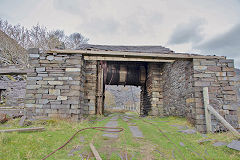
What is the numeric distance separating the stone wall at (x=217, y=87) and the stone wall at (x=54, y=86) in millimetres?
4165

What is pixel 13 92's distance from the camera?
1025 cm

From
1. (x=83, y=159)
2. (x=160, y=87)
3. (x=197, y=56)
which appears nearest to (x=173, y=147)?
(x=83, y=159)

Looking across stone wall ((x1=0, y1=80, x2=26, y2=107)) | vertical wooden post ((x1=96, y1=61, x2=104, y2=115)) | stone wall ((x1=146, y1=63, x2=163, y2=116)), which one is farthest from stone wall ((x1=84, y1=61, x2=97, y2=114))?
stone wall ((x1=0, y1=80, x2=26, y2=107))

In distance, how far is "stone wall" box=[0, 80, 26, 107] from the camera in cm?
1010

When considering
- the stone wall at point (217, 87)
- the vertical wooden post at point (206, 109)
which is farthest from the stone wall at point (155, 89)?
the vertical wooden post at point (206, 109)

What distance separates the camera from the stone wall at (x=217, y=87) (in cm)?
462

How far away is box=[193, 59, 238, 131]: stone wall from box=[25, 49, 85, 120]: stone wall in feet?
13.7

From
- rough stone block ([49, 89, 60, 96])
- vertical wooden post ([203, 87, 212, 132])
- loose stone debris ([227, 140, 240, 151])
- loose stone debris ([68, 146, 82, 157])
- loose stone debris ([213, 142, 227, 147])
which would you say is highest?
rough stone block ([49, 89, 60, 96])

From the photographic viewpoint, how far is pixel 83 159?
2.27 meters

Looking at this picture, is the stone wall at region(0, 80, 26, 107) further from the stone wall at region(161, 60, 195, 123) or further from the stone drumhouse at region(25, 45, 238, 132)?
the stone wall at region(161, 60, 195, 123)

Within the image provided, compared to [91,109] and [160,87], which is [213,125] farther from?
[91,109]

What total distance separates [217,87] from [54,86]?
5.78 m

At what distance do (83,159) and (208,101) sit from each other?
13.9 feet

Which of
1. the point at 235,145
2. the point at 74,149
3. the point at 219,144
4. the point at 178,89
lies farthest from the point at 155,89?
the point at 74,149
